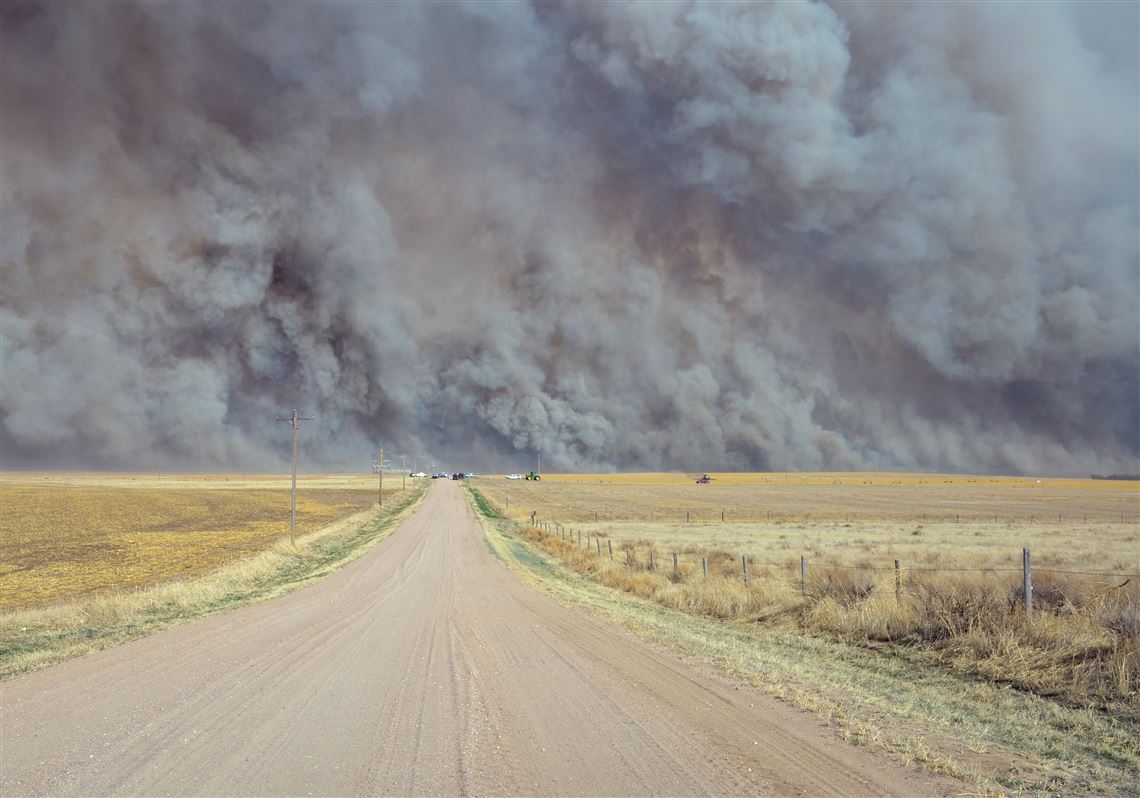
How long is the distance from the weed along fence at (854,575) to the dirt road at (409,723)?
16.7 feet

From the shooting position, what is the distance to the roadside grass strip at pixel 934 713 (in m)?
5.99

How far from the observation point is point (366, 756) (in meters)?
6.11

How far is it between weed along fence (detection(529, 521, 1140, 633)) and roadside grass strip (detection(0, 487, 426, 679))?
33.4 feet

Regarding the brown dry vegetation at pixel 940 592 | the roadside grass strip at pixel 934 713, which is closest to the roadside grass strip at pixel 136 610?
the roadside grass strip at pixel 934 713

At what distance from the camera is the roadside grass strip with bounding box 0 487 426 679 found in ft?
37.6

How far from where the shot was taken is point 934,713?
25.3 feet

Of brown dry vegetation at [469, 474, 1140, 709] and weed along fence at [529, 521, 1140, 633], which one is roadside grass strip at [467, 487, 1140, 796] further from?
weed along fence at [529, 521, 1140, 633]

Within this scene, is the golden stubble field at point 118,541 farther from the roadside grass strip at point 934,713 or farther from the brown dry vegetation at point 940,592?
the roadside grass strip at point 934,713

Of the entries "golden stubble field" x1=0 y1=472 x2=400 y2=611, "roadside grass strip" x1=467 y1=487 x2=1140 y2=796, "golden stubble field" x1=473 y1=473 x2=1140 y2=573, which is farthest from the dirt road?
"golden stubble field" x1=473 y1=473 x2=1140 y2=573

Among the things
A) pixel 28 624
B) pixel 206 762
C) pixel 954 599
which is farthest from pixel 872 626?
pixel 28 624

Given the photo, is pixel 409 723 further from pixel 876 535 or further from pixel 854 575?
pixel 876 535

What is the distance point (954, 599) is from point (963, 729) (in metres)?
4.85

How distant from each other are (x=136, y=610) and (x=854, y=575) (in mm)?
15416

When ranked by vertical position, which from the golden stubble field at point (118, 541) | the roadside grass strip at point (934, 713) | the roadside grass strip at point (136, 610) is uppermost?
the roadside grass strip at point (934, 713)
